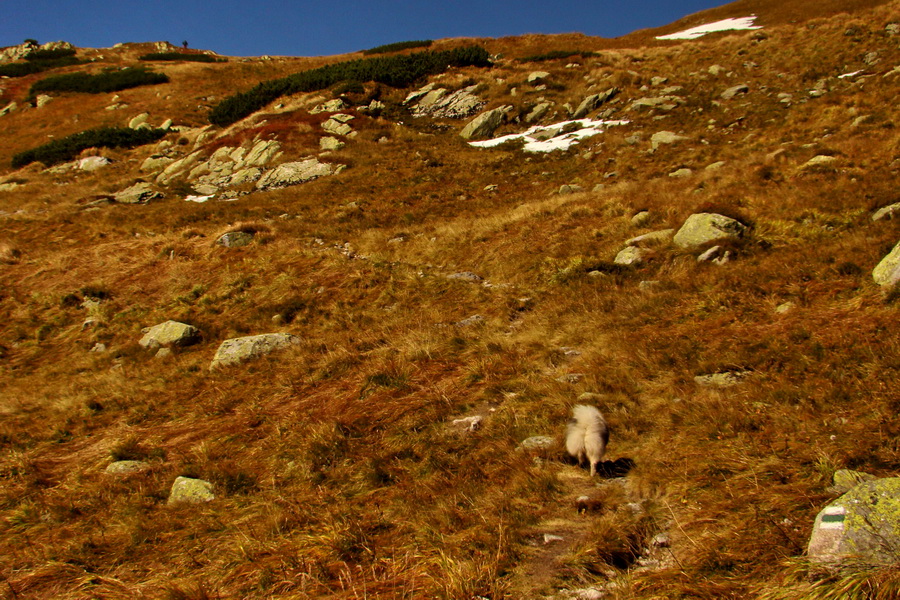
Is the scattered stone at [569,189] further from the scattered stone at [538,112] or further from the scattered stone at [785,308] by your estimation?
the scattered stone at [538,112]

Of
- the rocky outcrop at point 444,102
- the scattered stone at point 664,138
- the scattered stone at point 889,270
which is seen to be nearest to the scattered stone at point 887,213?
the scattered stone at point 889,270

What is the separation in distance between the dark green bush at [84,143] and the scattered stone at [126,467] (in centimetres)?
3778

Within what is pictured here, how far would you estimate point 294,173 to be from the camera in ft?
83.1

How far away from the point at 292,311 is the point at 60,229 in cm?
1414

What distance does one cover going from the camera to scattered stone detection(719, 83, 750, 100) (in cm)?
2334

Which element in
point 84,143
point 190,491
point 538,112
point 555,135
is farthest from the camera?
point 84,143

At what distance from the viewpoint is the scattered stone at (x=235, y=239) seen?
1405 centimetres

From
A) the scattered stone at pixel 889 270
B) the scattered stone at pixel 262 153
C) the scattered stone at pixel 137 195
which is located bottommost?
the scattered stone at pixel 889 270

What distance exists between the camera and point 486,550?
3.54 m

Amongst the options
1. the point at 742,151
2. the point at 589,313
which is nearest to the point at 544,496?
the point at 589,313

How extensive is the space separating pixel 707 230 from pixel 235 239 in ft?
43.8

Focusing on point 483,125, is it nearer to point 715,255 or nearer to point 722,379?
point 715,255

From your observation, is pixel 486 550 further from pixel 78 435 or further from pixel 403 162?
pixel 403 162

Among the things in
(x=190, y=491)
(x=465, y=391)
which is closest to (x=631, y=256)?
(x=465, y=391)
